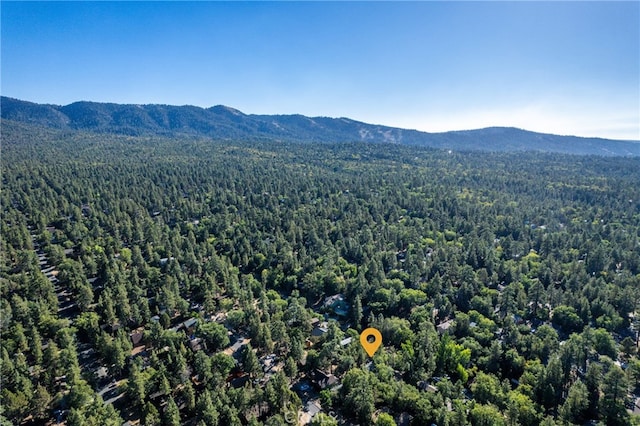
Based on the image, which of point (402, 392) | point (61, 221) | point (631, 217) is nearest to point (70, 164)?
point (61, 221)

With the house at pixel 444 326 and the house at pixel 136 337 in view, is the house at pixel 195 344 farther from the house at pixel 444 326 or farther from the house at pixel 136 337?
the house at pixel 444 326

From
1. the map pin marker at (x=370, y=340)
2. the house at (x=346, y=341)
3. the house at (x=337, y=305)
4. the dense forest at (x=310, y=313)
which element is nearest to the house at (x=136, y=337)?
the dense forest at (x=310, y=313)

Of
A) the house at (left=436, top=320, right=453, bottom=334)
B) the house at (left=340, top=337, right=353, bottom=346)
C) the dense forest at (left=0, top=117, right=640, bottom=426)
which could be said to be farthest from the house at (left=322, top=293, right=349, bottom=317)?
the house at (left=436, top=320, right=453, bottom=334)

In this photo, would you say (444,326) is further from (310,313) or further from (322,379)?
(322,379)

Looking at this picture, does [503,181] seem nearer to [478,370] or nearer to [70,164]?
[478,370]

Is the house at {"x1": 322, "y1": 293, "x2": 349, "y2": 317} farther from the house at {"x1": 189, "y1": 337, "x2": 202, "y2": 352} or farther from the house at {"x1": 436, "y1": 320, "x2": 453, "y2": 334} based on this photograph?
the house at {"x1": 189, "y1": 337, "x2": 202, "y2": 352}
